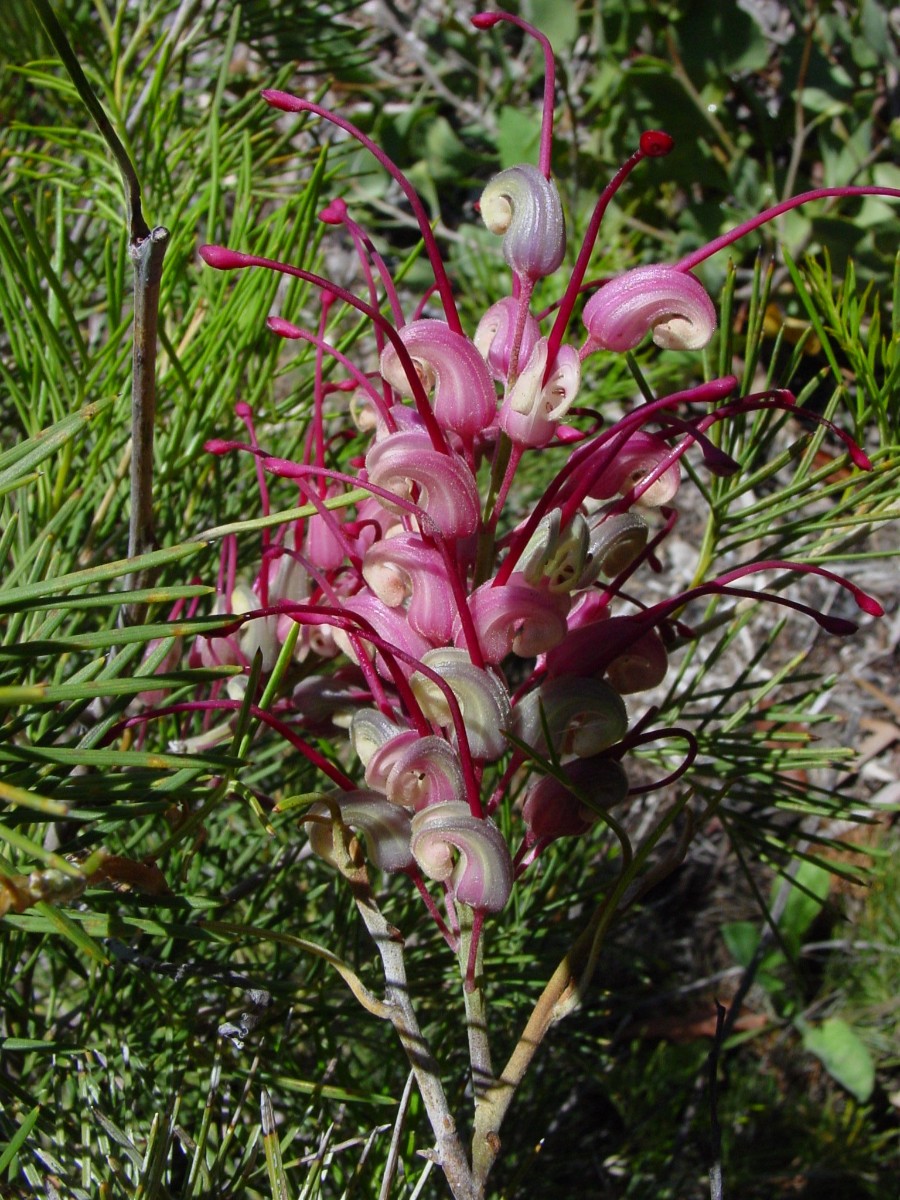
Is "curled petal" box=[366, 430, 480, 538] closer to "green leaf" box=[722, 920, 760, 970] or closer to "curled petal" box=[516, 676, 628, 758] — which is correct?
"curled petal" box=[516, 676, 628, 758]

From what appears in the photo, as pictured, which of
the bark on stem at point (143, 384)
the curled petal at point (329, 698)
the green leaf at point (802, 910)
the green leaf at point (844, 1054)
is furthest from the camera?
the green leaf at point (802, 910)

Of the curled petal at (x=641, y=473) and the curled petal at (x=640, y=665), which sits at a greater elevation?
the curled petal at (x=641, y=473)

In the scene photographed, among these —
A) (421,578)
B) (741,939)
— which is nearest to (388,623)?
(421,578)

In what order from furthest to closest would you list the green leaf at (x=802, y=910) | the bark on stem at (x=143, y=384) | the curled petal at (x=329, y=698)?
the green leaf at (x=802, y=910), the curled petal at (x=329, y=698), the bark on stem at (x=143, y=384)

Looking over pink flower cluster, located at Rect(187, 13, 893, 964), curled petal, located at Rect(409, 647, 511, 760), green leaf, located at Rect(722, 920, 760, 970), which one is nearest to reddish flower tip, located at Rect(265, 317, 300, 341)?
pink flower cluster, located at Rect(187, 13, 893, 964)

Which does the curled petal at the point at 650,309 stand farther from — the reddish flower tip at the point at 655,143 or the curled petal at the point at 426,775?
the curled petal at the point at 426,775

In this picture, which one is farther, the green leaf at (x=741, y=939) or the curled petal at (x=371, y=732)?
the green leaf at (x=741, y=939)

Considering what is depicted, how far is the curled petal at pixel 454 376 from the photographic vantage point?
358 mm

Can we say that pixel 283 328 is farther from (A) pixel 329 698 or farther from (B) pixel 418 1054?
(B) pixel 418 1054

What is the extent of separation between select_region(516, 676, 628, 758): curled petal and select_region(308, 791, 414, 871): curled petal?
0.17ft

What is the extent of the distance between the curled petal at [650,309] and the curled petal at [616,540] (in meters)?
0.06

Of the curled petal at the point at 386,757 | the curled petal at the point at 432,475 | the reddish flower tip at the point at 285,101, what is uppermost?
the reddish flower tip at the point at 285,101

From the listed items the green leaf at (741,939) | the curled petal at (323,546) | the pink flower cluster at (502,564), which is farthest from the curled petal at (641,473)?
the green leaf at (741,939)

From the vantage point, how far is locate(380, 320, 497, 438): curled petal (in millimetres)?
358
